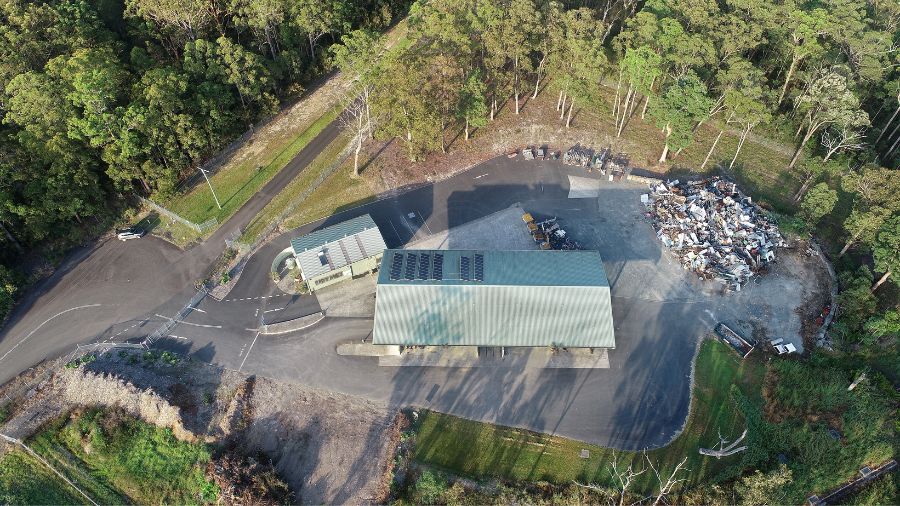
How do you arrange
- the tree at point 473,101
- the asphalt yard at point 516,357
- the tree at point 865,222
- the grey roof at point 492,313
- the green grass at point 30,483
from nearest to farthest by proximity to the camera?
1. the green grass at point 30,483
2. the asphalt yard at point 516,357
3. the grey roof at point 492,313
4. the tree at point 865,222
5. the tree at point 473,101

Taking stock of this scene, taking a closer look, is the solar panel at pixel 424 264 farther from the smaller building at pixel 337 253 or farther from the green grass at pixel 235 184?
the green grass at pixel 235 184

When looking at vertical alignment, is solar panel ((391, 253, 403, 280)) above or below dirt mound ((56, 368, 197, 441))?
above

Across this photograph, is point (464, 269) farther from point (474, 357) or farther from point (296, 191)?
point (296, 191)

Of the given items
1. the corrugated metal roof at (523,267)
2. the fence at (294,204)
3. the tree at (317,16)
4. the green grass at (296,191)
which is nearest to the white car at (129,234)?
the fence at (294,204)

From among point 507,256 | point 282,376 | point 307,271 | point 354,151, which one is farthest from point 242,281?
point 507,256

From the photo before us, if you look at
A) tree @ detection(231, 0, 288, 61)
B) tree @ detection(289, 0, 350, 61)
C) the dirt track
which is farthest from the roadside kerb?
tree @ detection(289, 0, 350, 61)

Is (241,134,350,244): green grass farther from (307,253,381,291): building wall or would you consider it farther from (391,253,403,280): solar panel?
(391,253,403,280): solar panel
